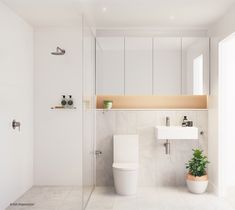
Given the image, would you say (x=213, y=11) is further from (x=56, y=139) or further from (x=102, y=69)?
(x=56, y=139)

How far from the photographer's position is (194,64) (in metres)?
4.59

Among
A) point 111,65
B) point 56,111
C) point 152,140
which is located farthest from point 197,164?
point 56,111

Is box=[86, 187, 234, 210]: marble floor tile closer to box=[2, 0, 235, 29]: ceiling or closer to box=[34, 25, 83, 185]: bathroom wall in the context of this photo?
box=[34, 25, 83, 185]: bathroom wall

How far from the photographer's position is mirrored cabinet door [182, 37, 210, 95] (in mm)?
4574

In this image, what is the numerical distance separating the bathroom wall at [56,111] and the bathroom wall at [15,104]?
0.14 m

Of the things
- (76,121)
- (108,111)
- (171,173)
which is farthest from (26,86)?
(171,173)

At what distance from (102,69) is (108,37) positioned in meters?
0.50

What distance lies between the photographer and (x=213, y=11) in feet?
12.7

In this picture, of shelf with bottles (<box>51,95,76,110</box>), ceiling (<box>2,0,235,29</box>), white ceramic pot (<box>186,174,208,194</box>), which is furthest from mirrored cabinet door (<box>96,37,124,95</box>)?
white ceramic pot (<box>186,174,208,194</box>)

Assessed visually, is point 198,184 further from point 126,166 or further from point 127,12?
point 127,12

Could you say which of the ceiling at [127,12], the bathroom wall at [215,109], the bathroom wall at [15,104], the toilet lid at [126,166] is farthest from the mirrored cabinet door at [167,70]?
the bathroom wall at [15,104]

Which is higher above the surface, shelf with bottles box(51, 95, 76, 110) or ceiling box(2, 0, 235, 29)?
ceiling box(2, 0, 235, 29)

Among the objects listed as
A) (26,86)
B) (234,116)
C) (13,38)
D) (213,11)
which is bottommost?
(234,116)

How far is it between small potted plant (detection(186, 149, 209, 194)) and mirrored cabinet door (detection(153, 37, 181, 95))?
3.28 ft
